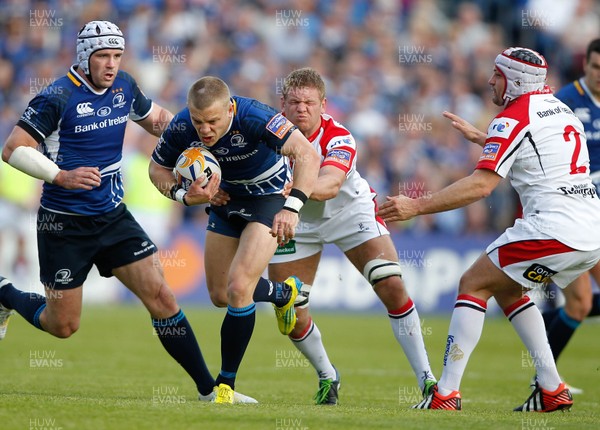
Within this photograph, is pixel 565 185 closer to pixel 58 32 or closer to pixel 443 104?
pixel 443 104

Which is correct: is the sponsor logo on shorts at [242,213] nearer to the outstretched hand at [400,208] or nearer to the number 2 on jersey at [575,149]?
the outstretched hand at [400,208]

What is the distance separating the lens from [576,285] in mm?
10984

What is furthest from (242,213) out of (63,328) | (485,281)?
(485,281)

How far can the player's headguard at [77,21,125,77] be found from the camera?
876 centimetres

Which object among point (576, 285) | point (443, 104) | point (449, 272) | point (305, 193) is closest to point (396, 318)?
point (305, 193)

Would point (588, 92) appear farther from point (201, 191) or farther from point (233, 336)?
point (233, 336)

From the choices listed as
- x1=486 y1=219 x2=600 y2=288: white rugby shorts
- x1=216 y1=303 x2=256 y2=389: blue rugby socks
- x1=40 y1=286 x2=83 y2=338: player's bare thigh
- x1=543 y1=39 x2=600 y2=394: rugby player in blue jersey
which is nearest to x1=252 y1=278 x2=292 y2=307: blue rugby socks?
x1=216 y1=303 x2=256 y2=389: blue rugby socks

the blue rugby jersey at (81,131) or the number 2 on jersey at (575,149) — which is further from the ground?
the number 2 on jersey at (575,149)

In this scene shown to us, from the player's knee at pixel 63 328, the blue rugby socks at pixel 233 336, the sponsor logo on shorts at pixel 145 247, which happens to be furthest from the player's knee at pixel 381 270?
the player's knee at pixel 63 328

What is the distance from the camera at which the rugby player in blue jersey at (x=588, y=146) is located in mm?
10734

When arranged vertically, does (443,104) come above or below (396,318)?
below

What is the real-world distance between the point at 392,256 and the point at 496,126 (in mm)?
1797

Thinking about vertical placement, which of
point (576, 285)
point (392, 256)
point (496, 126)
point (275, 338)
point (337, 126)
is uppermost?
point (496, 126)

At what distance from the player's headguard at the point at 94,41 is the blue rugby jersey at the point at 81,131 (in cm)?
17
